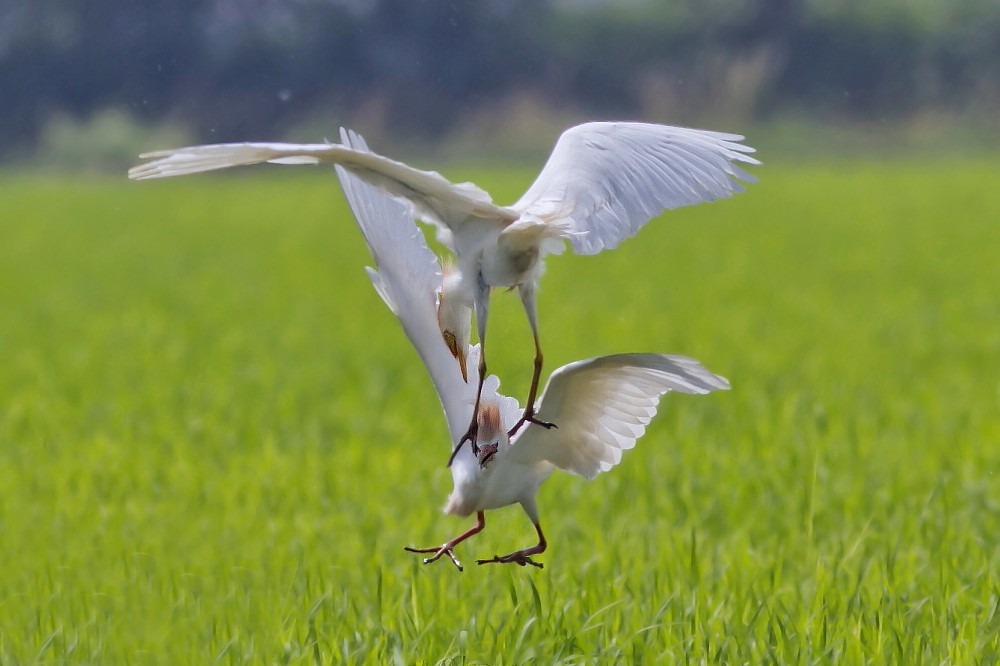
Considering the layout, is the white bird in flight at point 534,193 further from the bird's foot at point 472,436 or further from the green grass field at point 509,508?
the green grass field at point 509,508

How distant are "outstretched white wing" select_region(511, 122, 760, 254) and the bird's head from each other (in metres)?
0.21

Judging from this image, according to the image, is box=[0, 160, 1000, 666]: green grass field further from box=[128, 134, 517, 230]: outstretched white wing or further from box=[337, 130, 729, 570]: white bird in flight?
box=[128, 134, 517, 230]: outstretched white wing

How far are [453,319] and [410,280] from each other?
183mm

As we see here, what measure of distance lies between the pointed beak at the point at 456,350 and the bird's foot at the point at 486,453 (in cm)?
17

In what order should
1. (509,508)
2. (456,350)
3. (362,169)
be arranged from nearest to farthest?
(362,169) → (456,350) → (509,508)

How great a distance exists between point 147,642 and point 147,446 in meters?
3.17

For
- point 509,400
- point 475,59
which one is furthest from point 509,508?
point 475,59

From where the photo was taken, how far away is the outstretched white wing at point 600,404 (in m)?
2.35

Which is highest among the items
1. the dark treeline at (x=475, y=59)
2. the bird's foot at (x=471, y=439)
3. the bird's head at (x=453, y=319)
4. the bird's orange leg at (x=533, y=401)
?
the dark treeline at (x=475, y=59)

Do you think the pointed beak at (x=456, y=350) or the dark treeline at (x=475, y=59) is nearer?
the pointed beak at (x=456, y=350)

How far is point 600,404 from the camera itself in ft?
8.28

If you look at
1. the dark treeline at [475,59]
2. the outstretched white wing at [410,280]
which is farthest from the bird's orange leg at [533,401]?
the dark treeline at [475,59]

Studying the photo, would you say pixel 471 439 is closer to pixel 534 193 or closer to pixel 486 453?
pixel 486 453

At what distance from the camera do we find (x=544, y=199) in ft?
7.80
